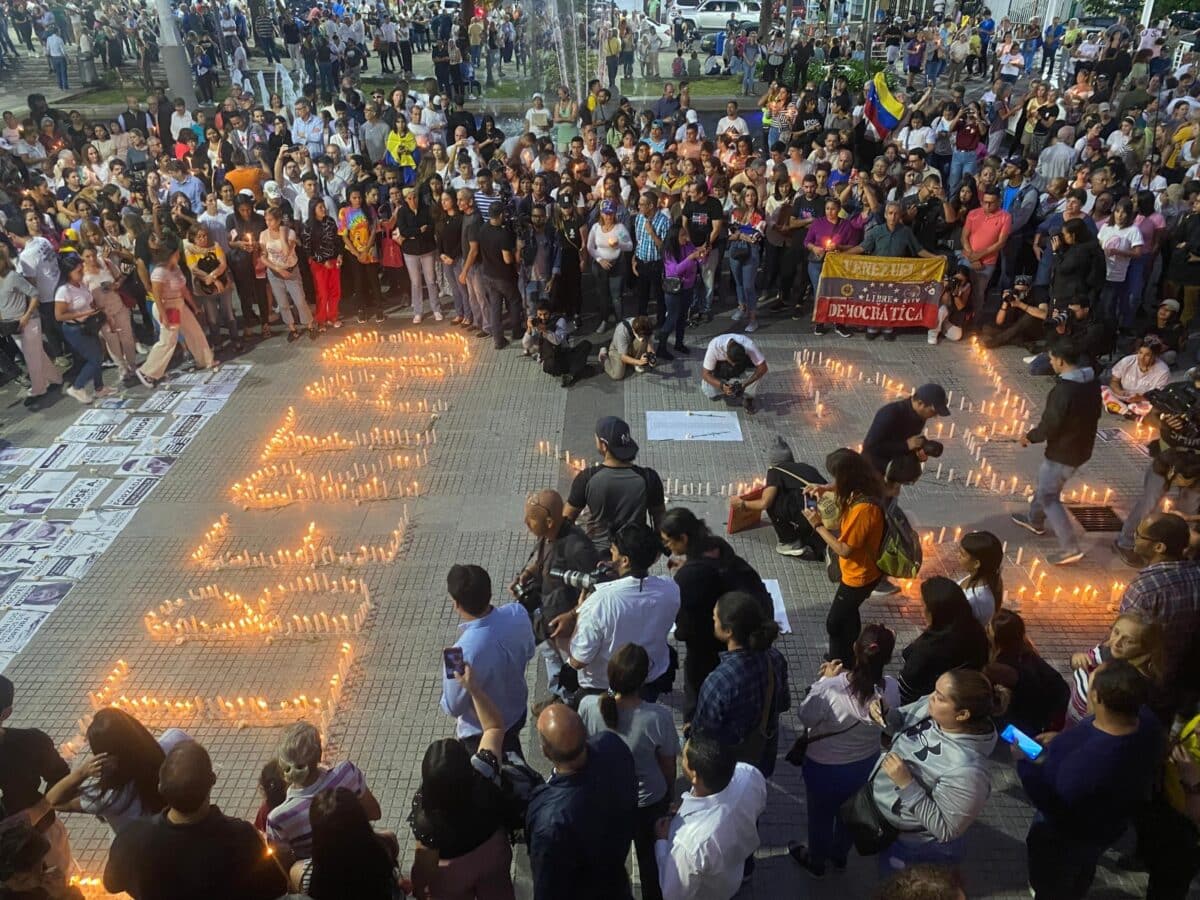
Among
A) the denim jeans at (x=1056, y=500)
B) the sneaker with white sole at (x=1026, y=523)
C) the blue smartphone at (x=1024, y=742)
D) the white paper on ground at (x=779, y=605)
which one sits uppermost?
the blue smartphone at (x=1024, y=742)

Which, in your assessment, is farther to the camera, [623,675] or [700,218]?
[700,218]

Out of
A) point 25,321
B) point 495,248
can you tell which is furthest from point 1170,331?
point 25,321

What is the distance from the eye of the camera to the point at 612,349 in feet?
33.2

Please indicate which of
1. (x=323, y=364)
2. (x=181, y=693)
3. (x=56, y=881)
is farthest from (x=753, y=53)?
(x=56, y=881)

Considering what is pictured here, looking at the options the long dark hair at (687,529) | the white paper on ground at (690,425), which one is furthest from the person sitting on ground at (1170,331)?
the long dark hair at (687,529)

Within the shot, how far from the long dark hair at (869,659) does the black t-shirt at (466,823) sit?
1.67m

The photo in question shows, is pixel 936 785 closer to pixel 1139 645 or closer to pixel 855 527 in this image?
pixel 1139 645

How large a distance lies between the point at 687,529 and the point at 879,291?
7.25 meters

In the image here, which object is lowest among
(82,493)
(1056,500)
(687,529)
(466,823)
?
(82,493)

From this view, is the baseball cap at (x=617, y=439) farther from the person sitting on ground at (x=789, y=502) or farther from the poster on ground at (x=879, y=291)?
the poster on ground at (x=879, y=291)

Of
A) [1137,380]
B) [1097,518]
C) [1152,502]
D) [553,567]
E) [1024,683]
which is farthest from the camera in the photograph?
[1137,380]

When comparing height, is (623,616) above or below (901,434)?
above

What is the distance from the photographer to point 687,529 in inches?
187

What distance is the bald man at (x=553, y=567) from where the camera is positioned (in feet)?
16.0
